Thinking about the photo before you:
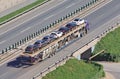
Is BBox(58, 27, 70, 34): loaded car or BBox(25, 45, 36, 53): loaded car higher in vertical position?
BBox(25, 45, 36, 53): loaded car

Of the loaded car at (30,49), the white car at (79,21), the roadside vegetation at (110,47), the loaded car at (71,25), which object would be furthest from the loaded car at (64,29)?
the loaded car at (30,49)

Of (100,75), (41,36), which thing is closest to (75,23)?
(41,36)

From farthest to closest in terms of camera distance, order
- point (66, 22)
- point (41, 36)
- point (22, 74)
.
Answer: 1. point (66, 22)
2. point (41, 36)
3. point (22, 74)

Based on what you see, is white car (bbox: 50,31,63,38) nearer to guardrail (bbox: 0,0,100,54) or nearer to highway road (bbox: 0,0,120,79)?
highway road (bbox: 0,0,120,79)

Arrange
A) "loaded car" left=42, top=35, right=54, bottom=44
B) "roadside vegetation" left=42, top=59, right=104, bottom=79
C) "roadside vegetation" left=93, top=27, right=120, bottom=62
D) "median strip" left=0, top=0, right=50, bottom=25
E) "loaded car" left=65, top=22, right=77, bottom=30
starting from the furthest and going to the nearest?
1. "median strip" left=0, top=0, right=50, bottom=25
2. "loaded car" left=65, top=22, right=77, bottom=30
3. "roadside vegetation" left=93, top=27, right=120, bottom=62
4. "loaded car" left=42, top=35, right=54, bottom=44
5. "roadside vegetation" left=42, top=59, right=104, bottom=79

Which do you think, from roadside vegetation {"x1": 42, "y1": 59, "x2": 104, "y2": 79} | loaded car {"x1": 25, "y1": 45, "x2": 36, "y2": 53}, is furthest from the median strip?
roadside vegetation {"x1": 42, "y1": 59, "x2": 104, "y2": 79}

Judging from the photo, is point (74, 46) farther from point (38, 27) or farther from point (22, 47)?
point (38, 27)
